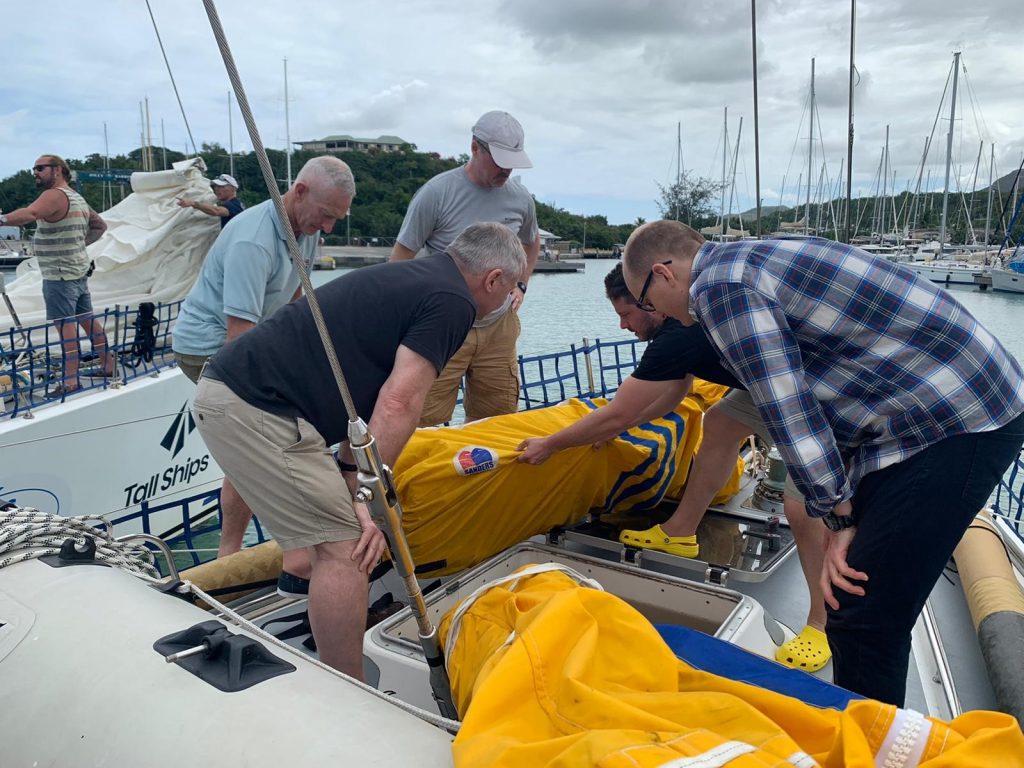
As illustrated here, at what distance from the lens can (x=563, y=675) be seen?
1.21m

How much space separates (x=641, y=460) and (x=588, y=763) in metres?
2.08

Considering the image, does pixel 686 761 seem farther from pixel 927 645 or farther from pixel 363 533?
pixel 927 645

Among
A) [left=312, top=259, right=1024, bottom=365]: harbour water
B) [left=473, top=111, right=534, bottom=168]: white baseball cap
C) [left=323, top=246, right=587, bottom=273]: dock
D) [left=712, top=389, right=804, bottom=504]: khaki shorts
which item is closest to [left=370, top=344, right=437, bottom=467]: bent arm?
[left=712, top=389, right=804, bottom=504]: khaki shorts

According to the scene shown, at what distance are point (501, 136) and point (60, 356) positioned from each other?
4.11 meters

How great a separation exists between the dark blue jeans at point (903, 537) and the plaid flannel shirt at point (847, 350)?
0.16 ft

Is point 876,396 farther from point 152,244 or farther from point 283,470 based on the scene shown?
point 152,244

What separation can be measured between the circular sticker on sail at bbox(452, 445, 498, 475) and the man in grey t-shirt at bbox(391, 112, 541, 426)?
3.83 feet

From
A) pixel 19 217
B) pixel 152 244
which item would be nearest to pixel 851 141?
pixel 19 217

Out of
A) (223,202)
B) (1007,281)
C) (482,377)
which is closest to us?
(482,377)

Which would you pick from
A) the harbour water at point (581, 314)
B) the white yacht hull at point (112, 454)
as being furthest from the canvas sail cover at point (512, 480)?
the harbour water at point (581, 314)

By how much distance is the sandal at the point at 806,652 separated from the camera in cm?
243

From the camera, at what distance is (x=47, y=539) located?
192cm

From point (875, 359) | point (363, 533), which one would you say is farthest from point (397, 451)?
point (875, 359)

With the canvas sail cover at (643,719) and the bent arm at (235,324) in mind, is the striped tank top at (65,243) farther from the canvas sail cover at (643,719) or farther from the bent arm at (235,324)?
the canvas sail cover at (643,719)
